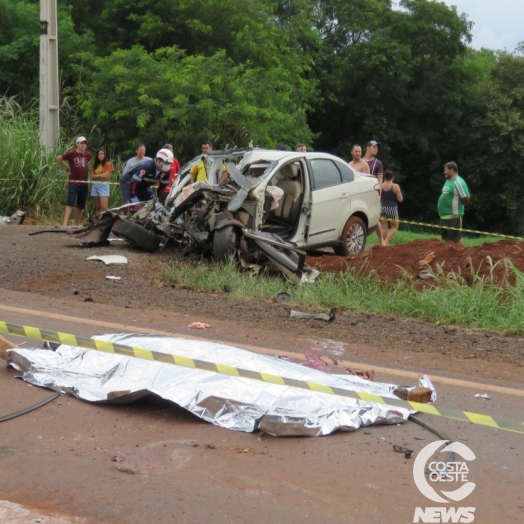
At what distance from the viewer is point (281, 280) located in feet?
36.3

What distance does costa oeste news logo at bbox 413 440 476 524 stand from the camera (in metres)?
4.09

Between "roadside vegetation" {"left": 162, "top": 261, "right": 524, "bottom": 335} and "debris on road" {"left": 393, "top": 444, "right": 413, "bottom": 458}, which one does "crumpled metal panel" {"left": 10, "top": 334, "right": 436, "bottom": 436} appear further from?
"roadside vegetation" {"left": 162, "top": 261, "right": 524, "bottom": 335}

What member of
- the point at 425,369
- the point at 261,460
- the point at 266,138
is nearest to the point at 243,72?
the point at 266,138

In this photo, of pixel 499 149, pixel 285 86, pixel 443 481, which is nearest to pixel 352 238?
pixel 443 481

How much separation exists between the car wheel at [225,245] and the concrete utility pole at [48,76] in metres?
8.82

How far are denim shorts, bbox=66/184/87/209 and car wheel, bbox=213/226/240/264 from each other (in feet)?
18.2

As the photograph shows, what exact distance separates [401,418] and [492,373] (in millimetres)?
1838

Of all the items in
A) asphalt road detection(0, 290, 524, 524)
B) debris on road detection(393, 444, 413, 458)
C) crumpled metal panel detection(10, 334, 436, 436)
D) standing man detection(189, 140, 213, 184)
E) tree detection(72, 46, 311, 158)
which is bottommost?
asphalt road detection(0, 290, 524, 524)

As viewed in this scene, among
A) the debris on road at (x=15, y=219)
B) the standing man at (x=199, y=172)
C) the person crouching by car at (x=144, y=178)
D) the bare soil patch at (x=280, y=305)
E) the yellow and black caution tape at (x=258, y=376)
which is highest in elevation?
the standing man at (x=199, y=172)

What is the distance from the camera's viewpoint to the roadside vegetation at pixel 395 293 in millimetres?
9070

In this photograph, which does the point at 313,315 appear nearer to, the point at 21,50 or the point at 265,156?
the point at 265,156

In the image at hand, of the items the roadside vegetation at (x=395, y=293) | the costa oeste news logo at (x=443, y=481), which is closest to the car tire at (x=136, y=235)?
the roadside vegetation at (x=395, y=293)

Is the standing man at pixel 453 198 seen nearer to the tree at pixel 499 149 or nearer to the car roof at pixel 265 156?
the car roof at pixel 265 156

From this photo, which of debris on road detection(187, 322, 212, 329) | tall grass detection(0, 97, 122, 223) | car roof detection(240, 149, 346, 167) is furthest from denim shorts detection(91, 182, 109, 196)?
debris on road detection(187, 322, 212, 329)
